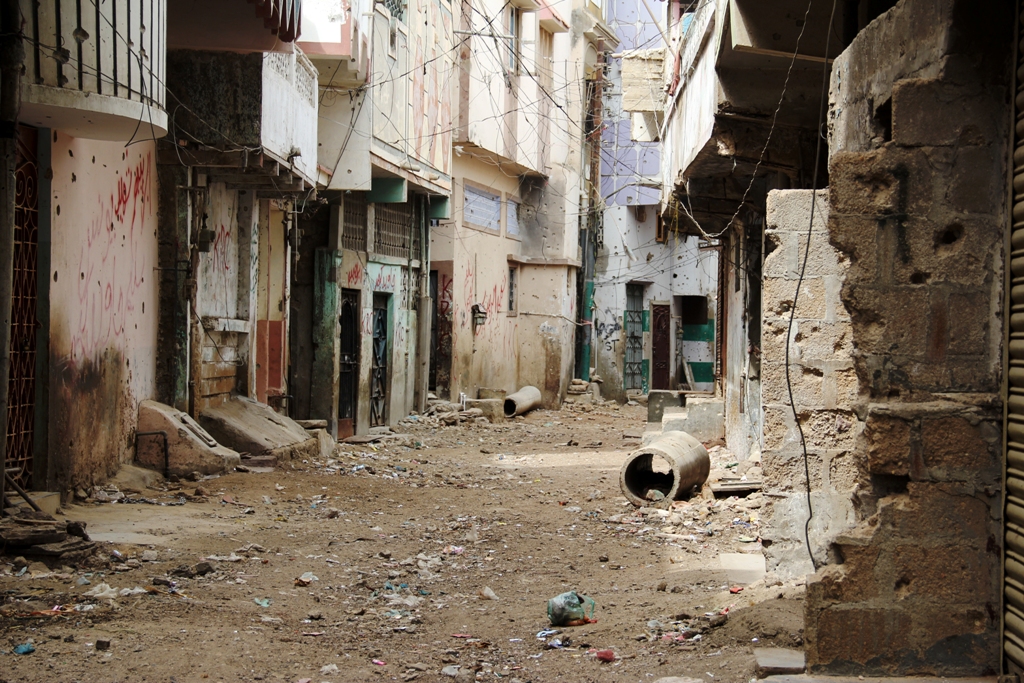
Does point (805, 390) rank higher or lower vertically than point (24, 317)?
lower

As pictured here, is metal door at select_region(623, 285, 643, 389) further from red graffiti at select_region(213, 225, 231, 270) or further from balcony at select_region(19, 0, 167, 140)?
balcony at select_region(19, 0, 167, 140)

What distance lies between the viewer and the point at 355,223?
653 inches

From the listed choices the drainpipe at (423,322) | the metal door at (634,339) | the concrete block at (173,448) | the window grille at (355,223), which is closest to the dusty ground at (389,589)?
the concrete block at (173,448)

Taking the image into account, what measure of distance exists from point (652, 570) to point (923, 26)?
471 cm

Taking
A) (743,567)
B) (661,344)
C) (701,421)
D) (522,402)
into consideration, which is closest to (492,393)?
(522,402)

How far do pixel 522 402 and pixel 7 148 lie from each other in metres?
16.1

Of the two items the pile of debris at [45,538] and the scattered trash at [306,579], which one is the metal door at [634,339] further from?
→ the pile of debris at [45,538]

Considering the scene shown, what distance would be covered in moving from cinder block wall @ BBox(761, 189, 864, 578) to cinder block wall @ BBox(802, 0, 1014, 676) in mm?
→ 1946

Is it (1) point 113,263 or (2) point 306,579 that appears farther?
(1) point 113,263

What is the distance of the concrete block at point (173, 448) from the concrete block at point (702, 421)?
642 centimetres

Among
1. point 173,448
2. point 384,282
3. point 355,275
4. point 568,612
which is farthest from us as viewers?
point 384,282

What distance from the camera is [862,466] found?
13.4ft

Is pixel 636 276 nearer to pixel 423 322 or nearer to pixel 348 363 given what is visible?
pixel 423 322

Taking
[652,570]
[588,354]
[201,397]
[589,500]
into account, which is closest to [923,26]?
[652,570]
